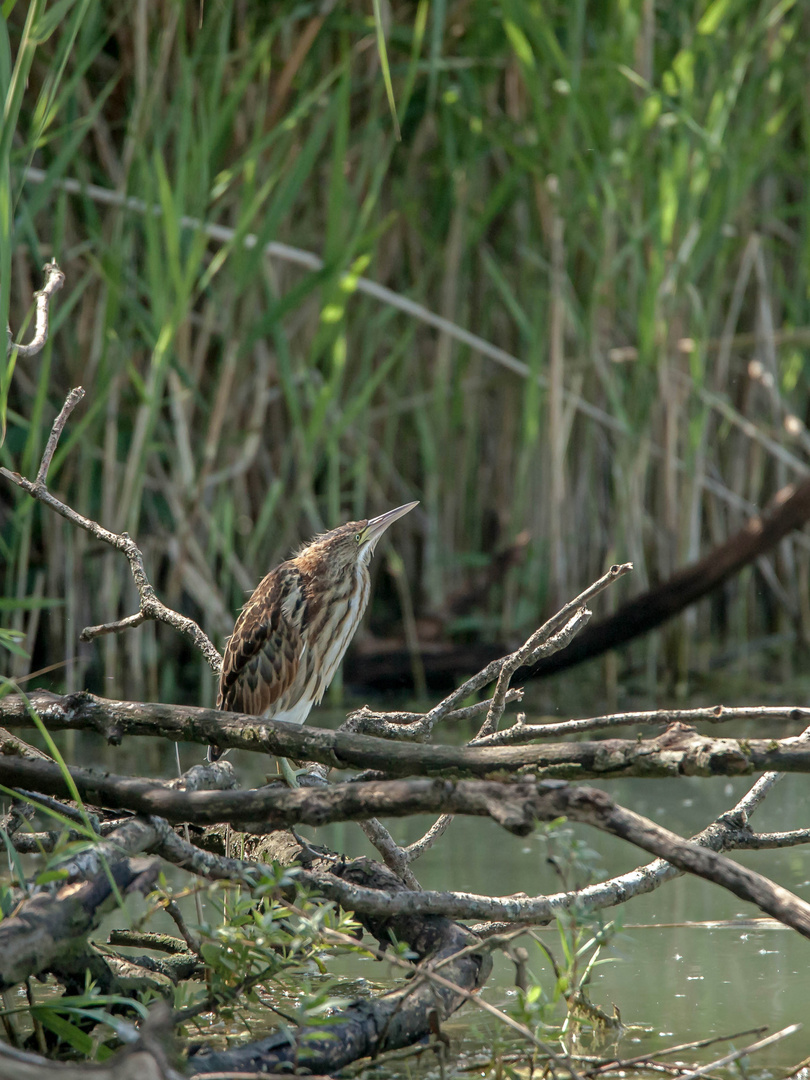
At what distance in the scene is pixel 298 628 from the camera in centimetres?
319

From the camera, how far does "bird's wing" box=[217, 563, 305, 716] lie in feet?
10.4

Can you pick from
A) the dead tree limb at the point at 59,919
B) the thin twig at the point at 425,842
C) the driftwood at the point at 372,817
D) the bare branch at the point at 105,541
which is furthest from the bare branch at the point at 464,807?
the thin twig at the point at 425,842

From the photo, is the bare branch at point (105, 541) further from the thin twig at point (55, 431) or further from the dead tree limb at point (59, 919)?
the dead tree limb at point (59, 919)

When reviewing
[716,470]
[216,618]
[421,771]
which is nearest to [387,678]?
[216,618]

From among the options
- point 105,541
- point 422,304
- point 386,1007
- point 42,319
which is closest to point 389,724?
point 386,1007

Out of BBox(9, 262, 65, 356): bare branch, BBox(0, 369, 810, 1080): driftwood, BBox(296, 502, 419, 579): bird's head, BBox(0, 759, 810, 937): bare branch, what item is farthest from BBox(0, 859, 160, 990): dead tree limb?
BBox(296, 502, 419, 579): bird's head

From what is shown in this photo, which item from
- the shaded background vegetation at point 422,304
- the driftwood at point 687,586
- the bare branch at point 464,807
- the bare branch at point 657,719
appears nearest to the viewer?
the bare branch at point 464,807

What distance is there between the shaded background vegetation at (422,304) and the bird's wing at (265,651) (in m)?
1.10

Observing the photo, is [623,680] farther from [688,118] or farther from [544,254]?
[688,118]

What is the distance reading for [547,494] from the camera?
5523 millimetres

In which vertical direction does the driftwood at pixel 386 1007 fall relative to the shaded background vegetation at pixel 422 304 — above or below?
below

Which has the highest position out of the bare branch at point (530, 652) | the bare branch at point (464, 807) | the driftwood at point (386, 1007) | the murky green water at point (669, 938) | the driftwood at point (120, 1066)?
the bare branch at point (530, 652)

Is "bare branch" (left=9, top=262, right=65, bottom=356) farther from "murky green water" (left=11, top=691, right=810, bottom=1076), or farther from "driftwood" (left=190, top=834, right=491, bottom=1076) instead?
"murky green water" (left=11, top=691, right=810, bottom=1076)

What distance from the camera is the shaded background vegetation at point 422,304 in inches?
173
